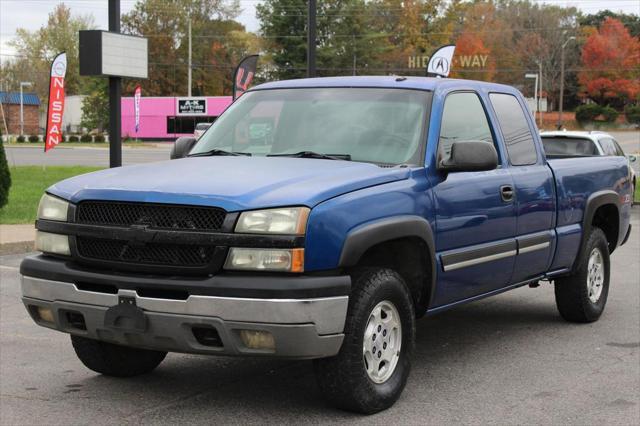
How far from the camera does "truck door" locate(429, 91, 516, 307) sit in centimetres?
577

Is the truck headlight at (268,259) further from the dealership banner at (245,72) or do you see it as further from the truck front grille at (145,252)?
the dealership banner at (245,72)

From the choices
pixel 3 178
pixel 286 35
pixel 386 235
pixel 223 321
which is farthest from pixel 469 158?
pixel 286 35

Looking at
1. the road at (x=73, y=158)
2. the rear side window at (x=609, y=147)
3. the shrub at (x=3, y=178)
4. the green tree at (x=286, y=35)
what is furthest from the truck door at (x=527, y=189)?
the green tree at (x=286, y=35)

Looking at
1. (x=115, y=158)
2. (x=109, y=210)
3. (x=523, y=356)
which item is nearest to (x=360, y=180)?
(x=109, y=210)

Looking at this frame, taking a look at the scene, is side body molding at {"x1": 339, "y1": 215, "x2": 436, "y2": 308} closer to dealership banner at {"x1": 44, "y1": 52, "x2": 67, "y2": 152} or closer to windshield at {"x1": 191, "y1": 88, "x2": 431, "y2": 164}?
windshield at {"x1": 191, "y1": 88, "x2": 431, "y2": 164}

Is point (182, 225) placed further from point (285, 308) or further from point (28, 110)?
point (28, 110)

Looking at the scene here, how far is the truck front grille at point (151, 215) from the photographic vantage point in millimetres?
4730

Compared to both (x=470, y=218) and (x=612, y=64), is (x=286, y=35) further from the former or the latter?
(x=470, y=218)

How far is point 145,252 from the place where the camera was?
15.9ft

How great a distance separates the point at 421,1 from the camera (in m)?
101

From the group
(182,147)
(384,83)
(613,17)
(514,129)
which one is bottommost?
(182,147)

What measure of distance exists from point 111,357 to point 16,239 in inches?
282

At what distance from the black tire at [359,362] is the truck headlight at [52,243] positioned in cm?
154

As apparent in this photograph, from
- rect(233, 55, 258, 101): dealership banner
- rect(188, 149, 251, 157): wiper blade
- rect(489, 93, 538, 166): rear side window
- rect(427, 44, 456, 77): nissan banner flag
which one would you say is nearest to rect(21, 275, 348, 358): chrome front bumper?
rect(188, 149, 251, 157): wiper blade
